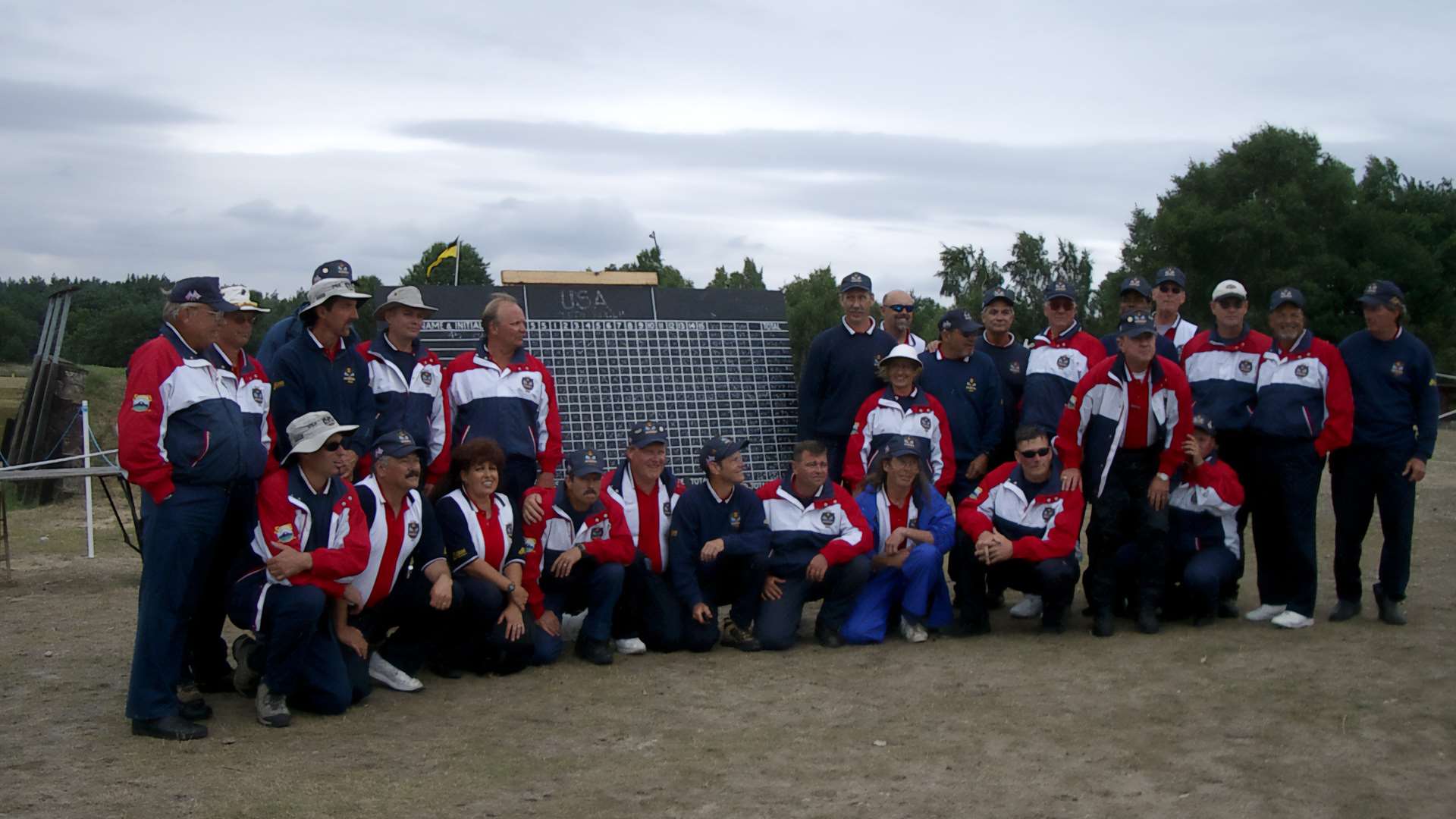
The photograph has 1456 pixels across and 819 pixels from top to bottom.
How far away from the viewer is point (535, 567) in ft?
20.4

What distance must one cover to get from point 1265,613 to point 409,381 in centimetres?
473

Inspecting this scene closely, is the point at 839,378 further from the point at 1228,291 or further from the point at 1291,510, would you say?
the point at 1291,510

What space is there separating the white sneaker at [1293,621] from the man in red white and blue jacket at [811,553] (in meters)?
2.19

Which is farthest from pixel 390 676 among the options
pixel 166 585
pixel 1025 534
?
pixel 1025 534

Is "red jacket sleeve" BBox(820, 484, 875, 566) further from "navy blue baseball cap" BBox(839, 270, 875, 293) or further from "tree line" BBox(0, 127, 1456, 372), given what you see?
"tree line" BBox(0, 127, 1456, 372)

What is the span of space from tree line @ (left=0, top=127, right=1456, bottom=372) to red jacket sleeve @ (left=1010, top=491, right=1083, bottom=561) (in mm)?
20616

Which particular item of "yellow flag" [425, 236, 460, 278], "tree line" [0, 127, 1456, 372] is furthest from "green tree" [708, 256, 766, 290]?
"yellow flag" [425, 236, 460, 278]

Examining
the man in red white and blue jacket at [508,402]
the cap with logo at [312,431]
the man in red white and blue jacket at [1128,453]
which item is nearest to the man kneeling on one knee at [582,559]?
the man in red white and blue jacket at [508,402]

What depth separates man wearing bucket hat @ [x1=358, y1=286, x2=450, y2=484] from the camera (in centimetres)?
612

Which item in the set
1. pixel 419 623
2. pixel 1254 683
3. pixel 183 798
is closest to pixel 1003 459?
pixel 1254 683

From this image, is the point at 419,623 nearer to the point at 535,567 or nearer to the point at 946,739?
the point at 535,567

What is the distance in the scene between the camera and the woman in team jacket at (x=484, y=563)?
594 cm

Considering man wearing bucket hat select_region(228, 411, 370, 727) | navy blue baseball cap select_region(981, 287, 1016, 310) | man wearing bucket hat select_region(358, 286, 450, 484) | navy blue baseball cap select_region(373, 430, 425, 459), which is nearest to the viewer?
man wearing bucket hat select_region(228, 411, 370, 727)

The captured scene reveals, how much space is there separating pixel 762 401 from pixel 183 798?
5053 millimetres
